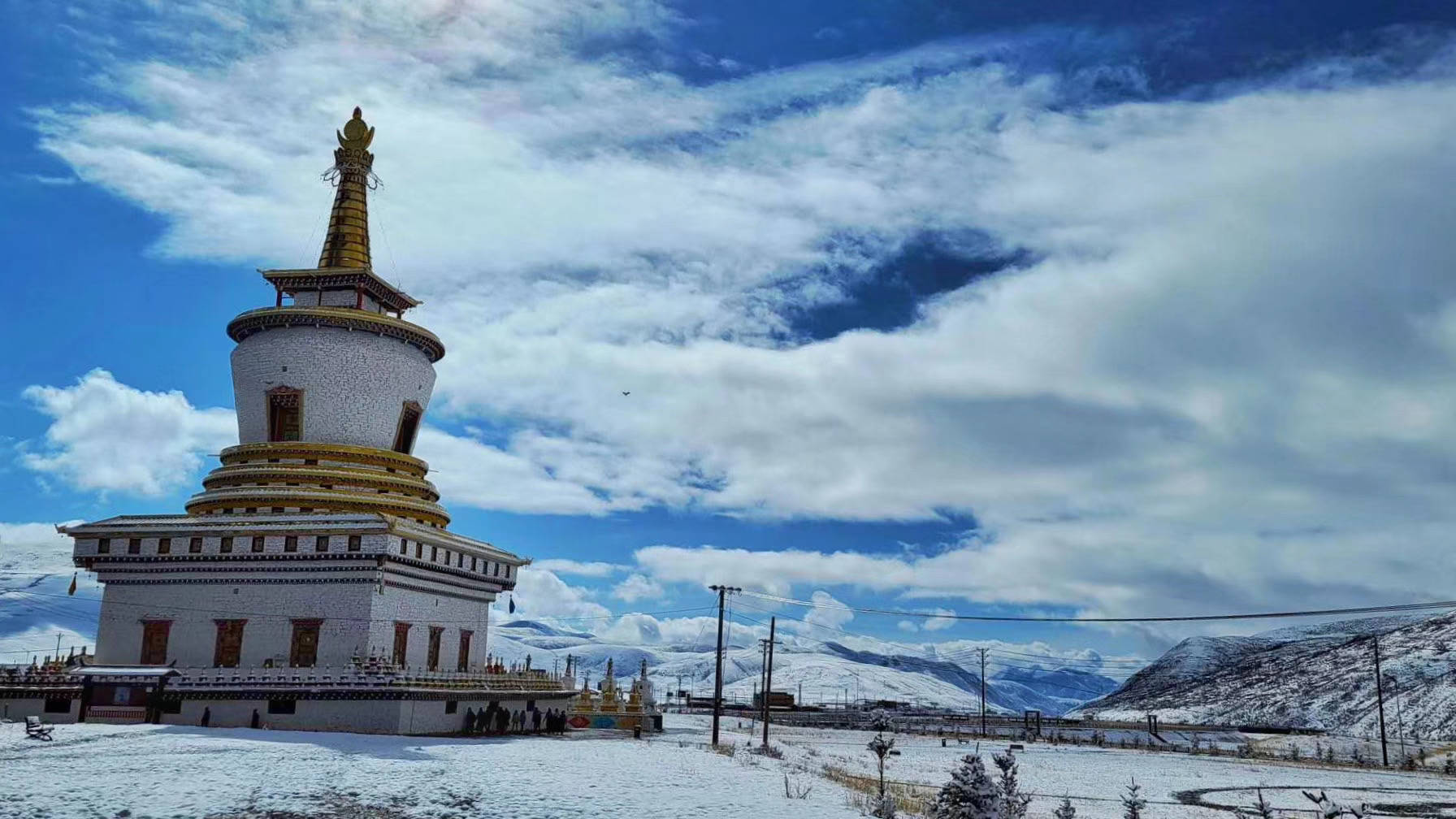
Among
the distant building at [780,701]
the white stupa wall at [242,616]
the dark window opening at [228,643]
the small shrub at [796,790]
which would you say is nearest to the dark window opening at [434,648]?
the white stupa wall at [242,616]

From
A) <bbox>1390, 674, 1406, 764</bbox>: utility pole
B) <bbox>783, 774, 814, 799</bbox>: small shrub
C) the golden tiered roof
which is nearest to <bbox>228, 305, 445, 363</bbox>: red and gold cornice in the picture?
the golden tiered roof

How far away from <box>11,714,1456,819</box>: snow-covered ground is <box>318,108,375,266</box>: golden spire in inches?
1178

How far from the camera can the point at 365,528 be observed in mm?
52375

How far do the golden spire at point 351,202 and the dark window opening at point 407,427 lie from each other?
919cm

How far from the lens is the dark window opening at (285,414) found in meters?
59.9

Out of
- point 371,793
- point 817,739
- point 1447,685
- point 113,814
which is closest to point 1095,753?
point 817,739

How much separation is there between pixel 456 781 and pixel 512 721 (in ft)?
85.5

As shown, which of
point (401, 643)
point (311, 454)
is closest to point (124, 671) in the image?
point (401, 643)

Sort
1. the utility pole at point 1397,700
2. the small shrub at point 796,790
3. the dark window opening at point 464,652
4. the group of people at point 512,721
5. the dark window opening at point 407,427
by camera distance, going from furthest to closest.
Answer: the utility pole at point 1397,700, the dark window opening at point 407,427, the dark window opening at point 464,652, the group of people at point 512,721, the small shrub at point 796,790

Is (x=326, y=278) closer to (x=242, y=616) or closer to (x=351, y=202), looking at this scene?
(x=351, y=202)

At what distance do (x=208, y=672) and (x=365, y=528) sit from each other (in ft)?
29.9

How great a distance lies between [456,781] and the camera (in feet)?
110

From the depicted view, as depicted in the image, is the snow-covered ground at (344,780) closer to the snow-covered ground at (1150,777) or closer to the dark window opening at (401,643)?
the dark window opening at (401,643)

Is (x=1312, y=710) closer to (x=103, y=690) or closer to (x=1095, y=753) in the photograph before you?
(x=1095, y=753)
